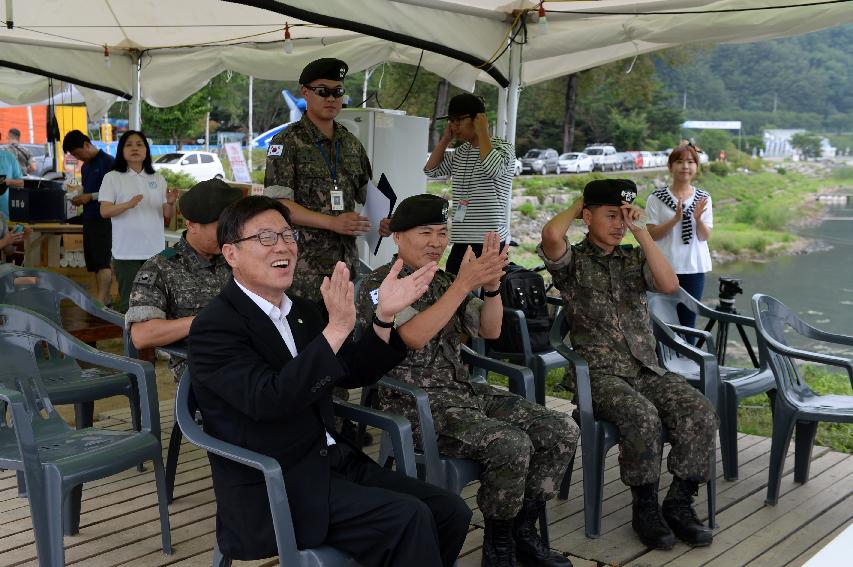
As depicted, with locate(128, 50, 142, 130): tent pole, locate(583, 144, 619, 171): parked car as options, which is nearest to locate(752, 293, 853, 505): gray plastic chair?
locate(128, 50, 142, 130): tent pole

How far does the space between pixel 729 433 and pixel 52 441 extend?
9.98ft

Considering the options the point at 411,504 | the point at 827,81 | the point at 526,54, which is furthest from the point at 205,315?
the point at 827,81

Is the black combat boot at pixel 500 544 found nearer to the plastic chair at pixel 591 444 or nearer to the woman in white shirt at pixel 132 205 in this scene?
the plastic chair at pixel 591 444

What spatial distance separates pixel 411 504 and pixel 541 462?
93 centimetres

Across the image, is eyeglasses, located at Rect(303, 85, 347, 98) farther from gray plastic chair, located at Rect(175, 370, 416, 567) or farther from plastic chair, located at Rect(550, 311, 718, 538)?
gray plastic chair, located at Rect(175, 370, 416, 567)

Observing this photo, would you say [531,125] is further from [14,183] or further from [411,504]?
[411,504]

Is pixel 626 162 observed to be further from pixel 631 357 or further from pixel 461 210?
pixel 631 357

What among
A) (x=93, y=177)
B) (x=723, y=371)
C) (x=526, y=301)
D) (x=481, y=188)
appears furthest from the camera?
(x=93, y=177)

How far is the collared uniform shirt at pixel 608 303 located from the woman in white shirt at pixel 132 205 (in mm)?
3246

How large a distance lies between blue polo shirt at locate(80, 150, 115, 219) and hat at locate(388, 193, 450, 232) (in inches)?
191

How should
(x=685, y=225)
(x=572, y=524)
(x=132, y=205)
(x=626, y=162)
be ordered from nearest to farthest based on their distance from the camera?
1. (x=572, y=524)
2. (x=685, y=225)
3. (x=132, y=205)
4. (x=626, y=162)

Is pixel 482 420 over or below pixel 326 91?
below

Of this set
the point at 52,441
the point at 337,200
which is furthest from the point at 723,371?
the point at 52,441

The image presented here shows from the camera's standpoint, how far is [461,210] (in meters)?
5.09
